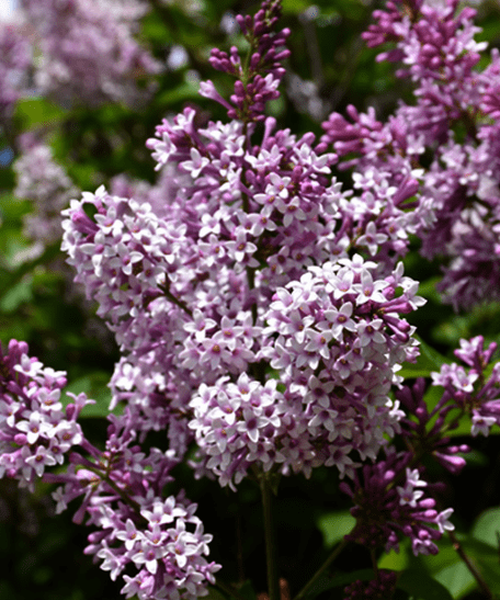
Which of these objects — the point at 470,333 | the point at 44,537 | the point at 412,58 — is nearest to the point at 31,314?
the point at 44,537

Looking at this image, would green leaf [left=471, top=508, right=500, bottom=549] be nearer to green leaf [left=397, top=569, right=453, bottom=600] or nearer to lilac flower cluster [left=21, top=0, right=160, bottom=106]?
green leaf [left=397, top=569, right=453, bottom=600]

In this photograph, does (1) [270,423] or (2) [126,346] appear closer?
(1) [270,423]

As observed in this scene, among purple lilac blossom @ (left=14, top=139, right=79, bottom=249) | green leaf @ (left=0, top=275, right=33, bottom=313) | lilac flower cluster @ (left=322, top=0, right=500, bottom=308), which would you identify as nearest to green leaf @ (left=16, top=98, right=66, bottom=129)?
purple lilac blossom @ (left=14, top=139, right=79, bottom=249)

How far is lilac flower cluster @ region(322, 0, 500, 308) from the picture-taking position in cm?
252

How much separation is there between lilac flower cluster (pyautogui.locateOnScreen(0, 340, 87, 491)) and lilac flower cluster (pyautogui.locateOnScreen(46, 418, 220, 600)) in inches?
3.5

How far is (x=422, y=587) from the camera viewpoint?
2119 mm

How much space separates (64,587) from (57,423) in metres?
2.34

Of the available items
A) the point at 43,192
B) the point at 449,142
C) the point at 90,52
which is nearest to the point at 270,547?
the point at 449,142

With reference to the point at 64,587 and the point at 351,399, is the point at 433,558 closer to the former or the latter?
the point at 351,399

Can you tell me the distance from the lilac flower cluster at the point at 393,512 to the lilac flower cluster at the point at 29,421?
809mm

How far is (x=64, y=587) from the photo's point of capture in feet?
12.4

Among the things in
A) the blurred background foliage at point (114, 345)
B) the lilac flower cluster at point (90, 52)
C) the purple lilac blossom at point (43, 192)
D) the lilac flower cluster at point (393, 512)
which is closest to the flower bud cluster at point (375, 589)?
the lilac flower cluster at point (393, 512)

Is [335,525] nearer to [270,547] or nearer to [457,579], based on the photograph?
[457,579]

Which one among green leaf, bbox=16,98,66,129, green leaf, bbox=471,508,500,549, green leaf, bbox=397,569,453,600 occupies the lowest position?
green leaf, bbox=471,508,500,549
